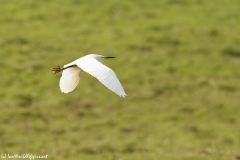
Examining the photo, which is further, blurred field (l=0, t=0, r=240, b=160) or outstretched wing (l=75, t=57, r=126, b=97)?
blurred field (l=0, t=0, r=240, b=160)

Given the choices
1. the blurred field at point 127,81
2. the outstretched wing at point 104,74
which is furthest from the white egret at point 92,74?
the blurred field at point 127,81

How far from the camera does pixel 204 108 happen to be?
610 inches

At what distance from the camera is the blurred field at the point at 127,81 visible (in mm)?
12852

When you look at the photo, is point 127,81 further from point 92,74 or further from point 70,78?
point 92,74

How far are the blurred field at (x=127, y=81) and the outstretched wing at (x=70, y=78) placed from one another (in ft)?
9.26

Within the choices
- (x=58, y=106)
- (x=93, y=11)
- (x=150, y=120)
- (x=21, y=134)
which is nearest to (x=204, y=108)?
(x=150, y=120)

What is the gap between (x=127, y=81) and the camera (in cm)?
1695

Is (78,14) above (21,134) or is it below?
above

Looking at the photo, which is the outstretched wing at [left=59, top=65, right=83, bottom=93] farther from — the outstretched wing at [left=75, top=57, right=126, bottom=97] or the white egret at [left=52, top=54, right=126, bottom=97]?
the outstretched wing at [left=75, top=57, right=126, bottom=97]

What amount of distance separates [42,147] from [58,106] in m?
3.16

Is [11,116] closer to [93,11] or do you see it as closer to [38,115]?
[38,115]

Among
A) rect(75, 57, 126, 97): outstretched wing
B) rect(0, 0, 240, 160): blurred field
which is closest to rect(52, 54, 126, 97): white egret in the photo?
rect(75, 57, 126, 97): outstretched wing

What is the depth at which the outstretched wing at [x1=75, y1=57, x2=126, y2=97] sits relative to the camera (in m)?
5.86

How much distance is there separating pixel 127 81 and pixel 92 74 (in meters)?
10.7
